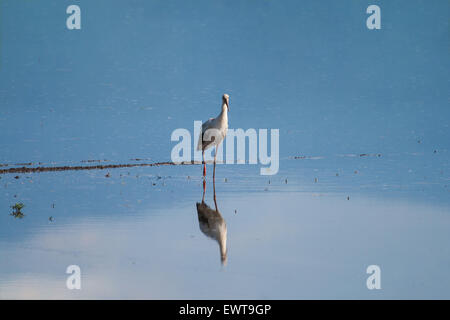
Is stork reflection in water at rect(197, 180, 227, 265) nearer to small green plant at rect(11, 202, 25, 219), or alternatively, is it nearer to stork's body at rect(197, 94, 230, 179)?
small green plant at rect(11, 202, 25, 219)

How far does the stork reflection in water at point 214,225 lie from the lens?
9.71 meters

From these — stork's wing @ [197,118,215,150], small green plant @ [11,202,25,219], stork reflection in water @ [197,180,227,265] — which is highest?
stork's wing @ [197,118,215,150]

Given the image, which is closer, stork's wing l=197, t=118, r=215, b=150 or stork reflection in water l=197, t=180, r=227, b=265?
stork reflection in water l=197, t=180, r=227, b=265

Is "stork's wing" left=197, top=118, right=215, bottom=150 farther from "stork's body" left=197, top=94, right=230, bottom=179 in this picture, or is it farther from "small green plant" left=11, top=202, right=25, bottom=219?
"small green plant" left=11, top=202, right=25, bottom=219

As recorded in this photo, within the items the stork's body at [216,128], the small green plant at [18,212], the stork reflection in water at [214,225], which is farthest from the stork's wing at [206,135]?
the small green plant at [18,212]

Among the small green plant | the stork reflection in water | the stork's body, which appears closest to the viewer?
the stork reflection in water

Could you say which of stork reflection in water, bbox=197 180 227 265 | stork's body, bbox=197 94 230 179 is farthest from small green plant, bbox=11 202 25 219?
stork's body, bbox=197 94 230 179

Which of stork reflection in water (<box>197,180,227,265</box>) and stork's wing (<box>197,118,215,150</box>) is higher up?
stork's wing (<box>197,118,215,150</box>)

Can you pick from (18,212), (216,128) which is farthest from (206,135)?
(18,212)

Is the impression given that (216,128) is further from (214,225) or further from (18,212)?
(214,225)

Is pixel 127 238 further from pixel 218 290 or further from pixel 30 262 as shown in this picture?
pixel 218 290

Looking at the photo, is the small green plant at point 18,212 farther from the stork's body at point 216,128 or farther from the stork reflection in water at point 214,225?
the stork's body at point 216,128

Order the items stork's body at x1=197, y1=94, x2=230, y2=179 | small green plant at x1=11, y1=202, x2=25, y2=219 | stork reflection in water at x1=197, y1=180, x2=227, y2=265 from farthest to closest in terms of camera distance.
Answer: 1. stork's body at x1=197, y1=94, x2=230, y2=179
2. small green plant at x1=11, y1=202, x2=25, y2=219
3. stork reflection in water at x1=197, y1=180, x2=227, y2=265

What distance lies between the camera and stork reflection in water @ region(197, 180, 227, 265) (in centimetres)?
971
